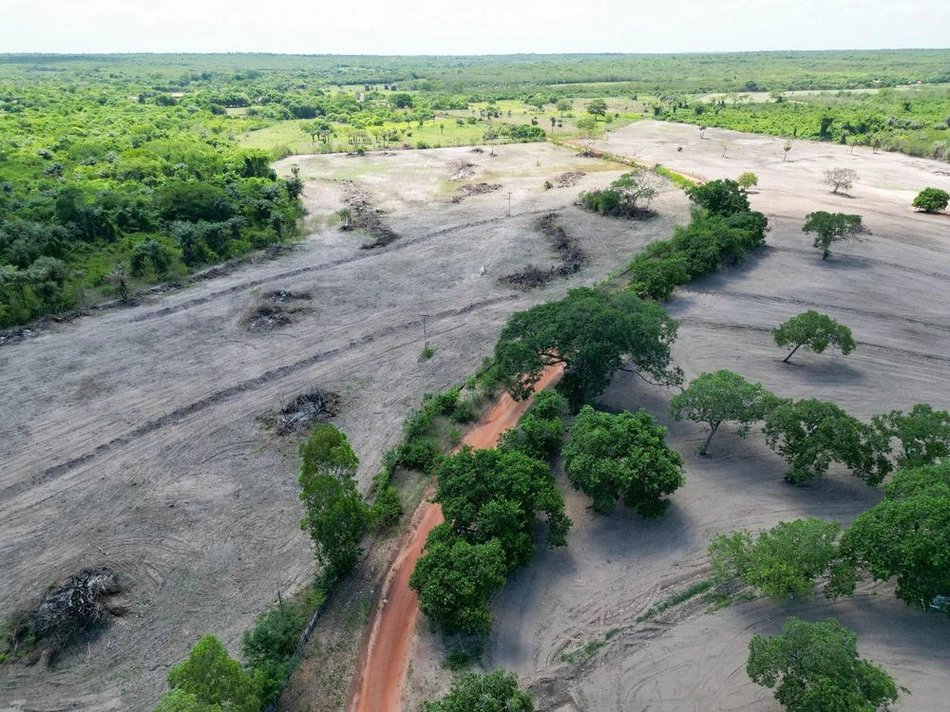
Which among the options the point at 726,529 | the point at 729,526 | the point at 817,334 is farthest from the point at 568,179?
the point at 726,529

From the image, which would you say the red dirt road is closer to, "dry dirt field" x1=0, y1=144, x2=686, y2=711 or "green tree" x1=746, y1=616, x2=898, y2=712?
"dry dirt field" x1=0, y1=144, x2=686, y2=711

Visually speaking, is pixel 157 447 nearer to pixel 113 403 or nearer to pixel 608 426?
pixel 113 403

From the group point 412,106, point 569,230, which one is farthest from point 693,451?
point 412,106

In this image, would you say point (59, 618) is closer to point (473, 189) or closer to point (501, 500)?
point (501, 500)

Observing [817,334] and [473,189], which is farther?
[473,189]

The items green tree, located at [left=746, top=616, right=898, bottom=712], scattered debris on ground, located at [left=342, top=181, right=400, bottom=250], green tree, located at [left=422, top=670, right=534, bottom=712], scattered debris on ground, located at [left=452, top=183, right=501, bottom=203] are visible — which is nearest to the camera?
green tree, located at [left=746, top=616, right=898, bottom=712]

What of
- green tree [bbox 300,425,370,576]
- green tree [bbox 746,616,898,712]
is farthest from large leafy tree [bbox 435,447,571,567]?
green tree [bbox 746,616,898,712]

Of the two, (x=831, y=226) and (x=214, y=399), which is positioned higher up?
(x=831, y=226)
